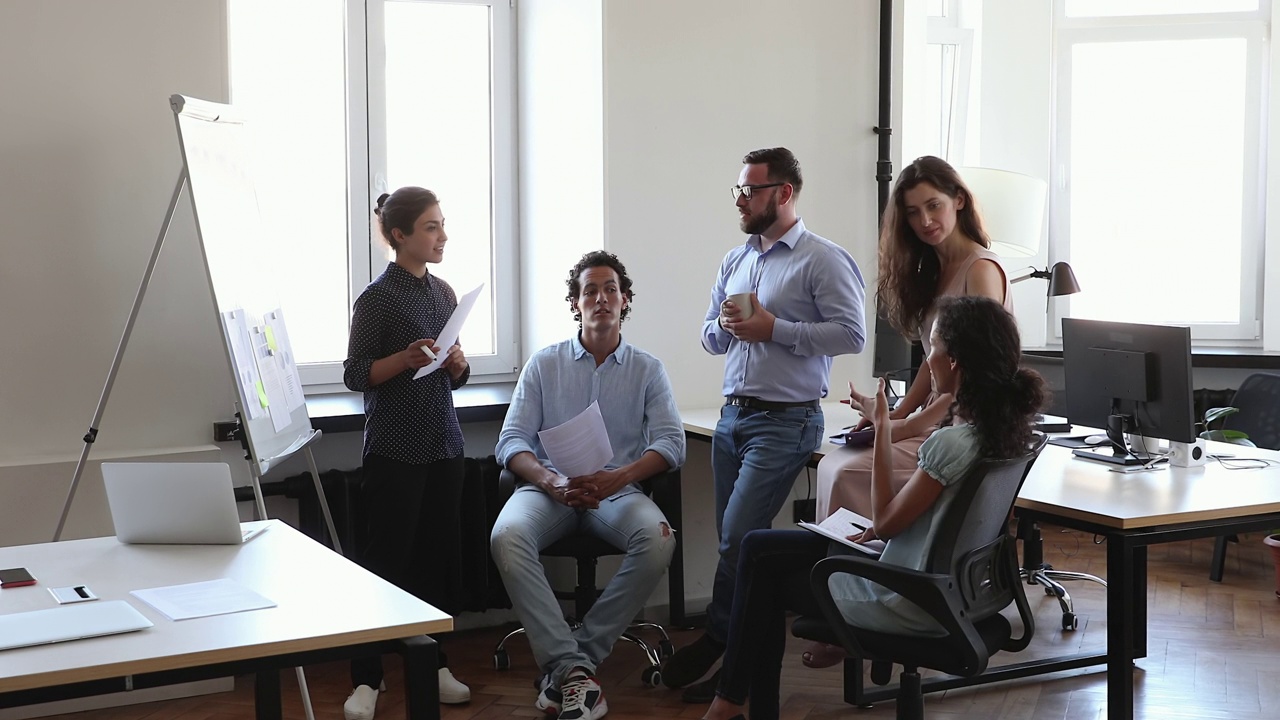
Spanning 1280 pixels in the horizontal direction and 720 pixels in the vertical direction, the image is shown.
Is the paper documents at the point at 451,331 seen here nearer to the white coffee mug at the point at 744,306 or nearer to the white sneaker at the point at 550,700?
the white coffee mug at the point at 744,306

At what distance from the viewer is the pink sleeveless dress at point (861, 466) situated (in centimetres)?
A: 296

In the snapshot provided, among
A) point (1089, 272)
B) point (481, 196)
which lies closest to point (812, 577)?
point (481, 196)

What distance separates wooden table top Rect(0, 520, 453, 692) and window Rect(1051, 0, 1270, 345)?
4673mm

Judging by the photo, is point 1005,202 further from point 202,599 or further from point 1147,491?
point 202,599

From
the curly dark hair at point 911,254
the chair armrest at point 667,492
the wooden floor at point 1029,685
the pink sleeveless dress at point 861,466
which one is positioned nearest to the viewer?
the pink sleeveless dress at point 861,466

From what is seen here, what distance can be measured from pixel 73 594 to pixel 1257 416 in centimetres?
447

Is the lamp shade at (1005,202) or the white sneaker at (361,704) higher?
the lamp shade at (1005,202)

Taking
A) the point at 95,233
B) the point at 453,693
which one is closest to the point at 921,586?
the point at 453,693

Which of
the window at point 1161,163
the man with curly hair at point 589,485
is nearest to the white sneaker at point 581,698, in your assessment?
the man with curly hair at point 589,485

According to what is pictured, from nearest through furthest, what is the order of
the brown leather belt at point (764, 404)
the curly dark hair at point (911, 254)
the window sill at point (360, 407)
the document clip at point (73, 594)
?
1. the document clip at point (73, 594)
2. the curly dark hair at point (911, 254)
3. the brown leather belt at point (764, 404)
4. the window sill at point (360, 407)

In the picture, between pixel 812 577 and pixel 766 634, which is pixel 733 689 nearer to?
pixel 766 634

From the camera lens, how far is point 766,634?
9.39 feet

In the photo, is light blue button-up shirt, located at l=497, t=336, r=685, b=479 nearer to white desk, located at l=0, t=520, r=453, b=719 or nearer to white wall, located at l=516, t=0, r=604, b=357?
white wall, located at l=516, t=0, r=604, b=357

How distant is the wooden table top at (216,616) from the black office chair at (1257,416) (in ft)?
12.7
